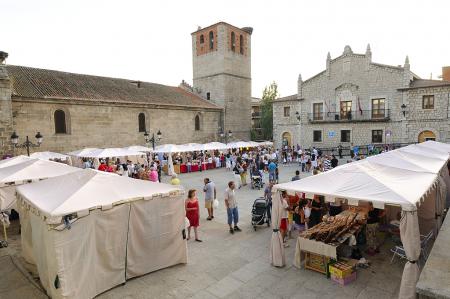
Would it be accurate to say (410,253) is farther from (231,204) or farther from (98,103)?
(98,103)

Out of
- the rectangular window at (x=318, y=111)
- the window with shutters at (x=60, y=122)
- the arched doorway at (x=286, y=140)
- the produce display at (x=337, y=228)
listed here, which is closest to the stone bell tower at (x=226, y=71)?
the arched doorway at (x=286, y=140)

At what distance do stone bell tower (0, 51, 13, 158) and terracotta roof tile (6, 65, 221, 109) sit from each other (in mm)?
1826

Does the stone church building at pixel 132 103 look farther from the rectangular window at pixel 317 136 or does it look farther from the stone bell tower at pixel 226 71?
the rectangular window at pixel 317 136

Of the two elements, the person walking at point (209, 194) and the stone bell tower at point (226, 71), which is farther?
the stone bell tower at point (226, 71)

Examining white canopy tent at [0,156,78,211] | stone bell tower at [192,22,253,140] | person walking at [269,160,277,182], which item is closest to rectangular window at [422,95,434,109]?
person walking at [269,160,277,182]

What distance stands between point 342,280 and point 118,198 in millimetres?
4893

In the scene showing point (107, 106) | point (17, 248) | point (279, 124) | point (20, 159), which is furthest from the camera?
point (279, 124)

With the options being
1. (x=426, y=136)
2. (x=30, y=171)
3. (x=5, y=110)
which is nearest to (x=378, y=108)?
(x=426, y=136)

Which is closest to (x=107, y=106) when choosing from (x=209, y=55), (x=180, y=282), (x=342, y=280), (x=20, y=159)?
(x=20, y=159)

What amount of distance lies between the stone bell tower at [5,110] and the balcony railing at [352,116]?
26.2 meters

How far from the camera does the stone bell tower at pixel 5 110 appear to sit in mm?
17188

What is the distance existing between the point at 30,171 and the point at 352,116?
27557 mm

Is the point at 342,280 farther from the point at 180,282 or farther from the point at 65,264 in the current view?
the point at 65,264

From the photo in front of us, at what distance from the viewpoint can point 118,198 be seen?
6.00 metres
